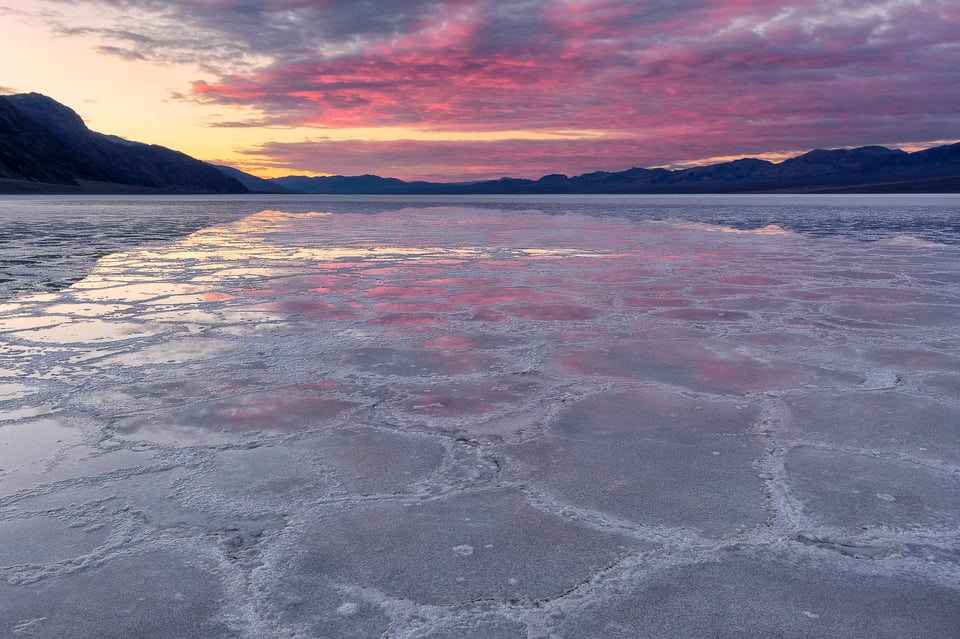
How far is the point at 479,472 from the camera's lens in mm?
2756

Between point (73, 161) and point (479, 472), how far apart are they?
447 feet

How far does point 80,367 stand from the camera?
4.32 m

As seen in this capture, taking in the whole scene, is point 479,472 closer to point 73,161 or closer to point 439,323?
point 439,323

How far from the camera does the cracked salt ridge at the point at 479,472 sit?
73.6 inches

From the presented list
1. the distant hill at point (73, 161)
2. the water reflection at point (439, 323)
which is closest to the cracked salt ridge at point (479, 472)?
the water reflection at point (439, 323)

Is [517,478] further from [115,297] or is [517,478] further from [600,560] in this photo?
[115,297]

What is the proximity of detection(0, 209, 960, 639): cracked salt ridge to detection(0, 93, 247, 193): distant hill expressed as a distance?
82146 mm

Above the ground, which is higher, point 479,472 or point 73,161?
point 73,161

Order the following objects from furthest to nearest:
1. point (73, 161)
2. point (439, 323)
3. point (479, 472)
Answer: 1. point (73, 161)
2. point (439, 323)
3. point (479, 472)

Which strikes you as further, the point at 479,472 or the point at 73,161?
the point at 73,161

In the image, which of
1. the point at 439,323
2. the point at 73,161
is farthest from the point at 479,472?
the point at 73,161

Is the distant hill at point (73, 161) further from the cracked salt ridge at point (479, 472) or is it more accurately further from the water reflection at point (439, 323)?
the cracked salt ridge at point (479, 472)

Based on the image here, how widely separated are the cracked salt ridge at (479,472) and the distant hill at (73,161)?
270ft

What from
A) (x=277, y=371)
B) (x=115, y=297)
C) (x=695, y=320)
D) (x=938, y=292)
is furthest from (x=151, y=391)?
(x=938, y=292)
